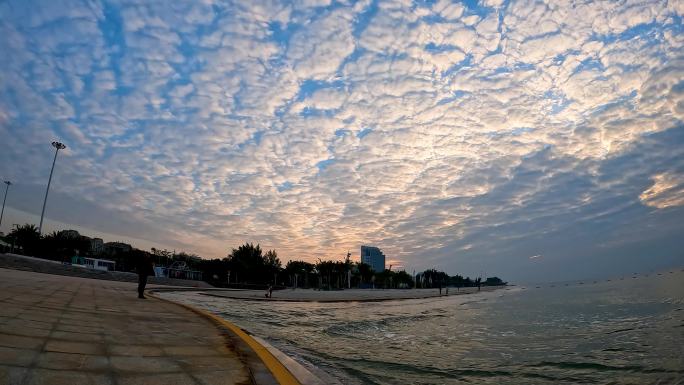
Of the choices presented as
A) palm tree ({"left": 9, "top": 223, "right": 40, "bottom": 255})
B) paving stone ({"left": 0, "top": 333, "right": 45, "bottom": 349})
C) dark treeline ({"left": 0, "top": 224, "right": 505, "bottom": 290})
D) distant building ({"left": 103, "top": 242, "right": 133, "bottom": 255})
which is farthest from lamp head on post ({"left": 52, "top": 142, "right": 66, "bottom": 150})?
paving stone ({"left": 0, "top": 333, "right": 45, "bottom": 349})

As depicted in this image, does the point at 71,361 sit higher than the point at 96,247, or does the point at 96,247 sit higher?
the point at 96,247

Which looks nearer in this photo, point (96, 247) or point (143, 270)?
point (143, 270)

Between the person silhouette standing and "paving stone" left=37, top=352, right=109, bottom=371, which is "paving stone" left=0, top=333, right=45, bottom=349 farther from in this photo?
the person silhouette standing

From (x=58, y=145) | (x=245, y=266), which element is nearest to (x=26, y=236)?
(x=58, y=145)

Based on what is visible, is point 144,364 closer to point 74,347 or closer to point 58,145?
point 74,347

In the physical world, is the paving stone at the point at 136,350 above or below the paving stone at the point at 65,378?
below

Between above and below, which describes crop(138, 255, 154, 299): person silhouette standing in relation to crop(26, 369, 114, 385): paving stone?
above

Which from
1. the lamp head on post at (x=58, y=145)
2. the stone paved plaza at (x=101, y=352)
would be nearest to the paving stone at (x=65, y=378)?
the stone paved plaza at (x=101, y=352)

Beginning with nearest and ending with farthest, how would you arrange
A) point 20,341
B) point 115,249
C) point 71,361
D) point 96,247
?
point 71,361
point 20,341
point 115,249
point 96,247

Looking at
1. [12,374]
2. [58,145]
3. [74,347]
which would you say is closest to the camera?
[12,374]

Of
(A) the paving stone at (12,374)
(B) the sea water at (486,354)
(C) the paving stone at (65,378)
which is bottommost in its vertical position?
(B) the sea water at (486,354)

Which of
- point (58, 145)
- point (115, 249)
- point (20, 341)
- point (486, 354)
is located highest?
point (58, 145)

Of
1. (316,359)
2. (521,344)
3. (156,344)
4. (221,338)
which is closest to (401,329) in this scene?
(521,344)

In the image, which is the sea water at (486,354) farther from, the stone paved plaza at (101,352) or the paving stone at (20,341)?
the paving stone at (20,341)
